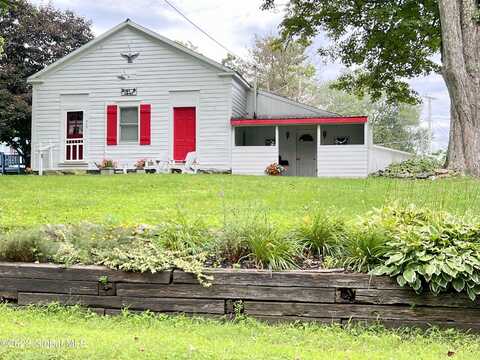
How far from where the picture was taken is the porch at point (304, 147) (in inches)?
623

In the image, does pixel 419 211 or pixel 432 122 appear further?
pixel 432 122

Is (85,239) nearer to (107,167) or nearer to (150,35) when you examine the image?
(107,167)

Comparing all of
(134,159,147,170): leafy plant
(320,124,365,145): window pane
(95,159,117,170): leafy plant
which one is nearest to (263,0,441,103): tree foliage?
(320,124,365,145): window pane

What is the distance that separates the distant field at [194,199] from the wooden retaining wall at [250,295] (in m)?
1.28

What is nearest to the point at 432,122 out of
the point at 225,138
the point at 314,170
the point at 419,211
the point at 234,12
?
the point at 234,12

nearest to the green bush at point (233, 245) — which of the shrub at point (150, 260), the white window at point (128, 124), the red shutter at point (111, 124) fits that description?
the shrub at point (150, 260)

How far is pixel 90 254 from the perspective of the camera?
3.92 meters

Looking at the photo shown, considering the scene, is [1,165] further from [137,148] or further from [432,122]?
[432,122]

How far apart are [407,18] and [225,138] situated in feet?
24.1

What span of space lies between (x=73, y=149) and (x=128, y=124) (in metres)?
2.22

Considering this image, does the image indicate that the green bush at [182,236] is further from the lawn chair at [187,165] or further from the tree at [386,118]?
the tree at [386,118]

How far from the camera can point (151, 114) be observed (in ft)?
54.9

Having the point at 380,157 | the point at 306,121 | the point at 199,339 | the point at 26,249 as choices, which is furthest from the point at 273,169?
the point at 199,339

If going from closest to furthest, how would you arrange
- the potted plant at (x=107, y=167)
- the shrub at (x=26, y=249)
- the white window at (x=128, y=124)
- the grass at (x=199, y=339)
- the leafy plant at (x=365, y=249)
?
the grass at (x=199, y=339) < the leafy plant at (x=365, y=249) < the shrub at (x=26, y=249) < the potted plant at (x=107, y=167) < the white window at (x=128, y=124)
